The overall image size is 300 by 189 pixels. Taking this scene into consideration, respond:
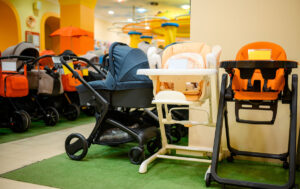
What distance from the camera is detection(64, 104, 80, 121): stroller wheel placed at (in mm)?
4629

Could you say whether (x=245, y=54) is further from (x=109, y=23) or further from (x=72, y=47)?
(x=109, y=23)

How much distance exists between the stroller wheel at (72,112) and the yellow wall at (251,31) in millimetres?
2729

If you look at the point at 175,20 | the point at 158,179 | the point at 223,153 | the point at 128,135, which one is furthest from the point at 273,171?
the point at 175,20

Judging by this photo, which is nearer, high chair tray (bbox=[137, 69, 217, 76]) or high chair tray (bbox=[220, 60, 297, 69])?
high chair tray (bbox=[220, 60, 297, 69])

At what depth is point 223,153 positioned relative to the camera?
2461 mm

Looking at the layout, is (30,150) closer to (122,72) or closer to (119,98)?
(119,98)

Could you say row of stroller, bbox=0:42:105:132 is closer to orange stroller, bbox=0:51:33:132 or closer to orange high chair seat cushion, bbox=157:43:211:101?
orange stroller, bbox=0:51:33:132

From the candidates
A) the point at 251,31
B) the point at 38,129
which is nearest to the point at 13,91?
the point at 38,129

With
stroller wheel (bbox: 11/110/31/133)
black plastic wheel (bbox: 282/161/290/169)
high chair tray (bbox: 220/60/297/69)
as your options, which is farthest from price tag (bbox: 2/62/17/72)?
black plastic wheel (bbox: 282/161/290/169)

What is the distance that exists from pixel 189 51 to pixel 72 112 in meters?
3.02

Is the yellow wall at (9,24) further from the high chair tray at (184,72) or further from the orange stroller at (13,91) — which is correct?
the high chair tray at (184,72)

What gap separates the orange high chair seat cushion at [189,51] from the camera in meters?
2.05

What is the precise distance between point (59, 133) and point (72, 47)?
5.40m

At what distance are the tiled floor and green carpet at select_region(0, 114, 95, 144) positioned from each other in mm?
185
